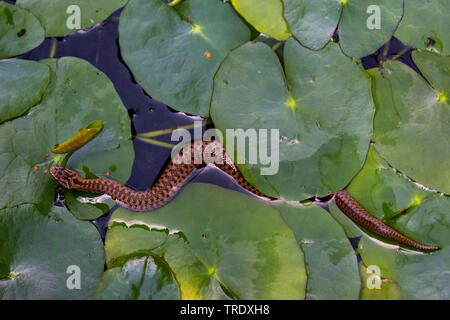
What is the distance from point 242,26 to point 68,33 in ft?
6.43

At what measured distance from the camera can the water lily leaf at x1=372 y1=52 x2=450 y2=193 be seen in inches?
154

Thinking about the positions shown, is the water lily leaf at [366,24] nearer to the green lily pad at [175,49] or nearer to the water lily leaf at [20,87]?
the green lily pad at [175,49]

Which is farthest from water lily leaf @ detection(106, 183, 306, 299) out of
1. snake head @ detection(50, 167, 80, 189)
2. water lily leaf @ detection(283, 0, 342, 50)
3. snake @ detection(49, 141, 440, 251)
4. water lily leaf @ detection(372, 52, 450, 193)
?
water lily leaf @ detection(283, 0, 342, 50)

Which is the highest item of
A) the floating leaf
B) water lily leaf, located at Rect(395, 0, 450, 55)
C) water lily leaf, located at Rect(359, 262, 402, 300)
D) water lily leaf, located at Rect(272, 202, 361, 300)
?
water lily leaf, located at Rect(395, 0, 450, 55)

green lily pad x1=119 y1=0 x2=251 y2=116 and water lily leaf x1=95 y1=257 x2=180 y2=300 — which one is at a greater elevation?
green lily pad x1=119 y1=0 x2=251 y2=116

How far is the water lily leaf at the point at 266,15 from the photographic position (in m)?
3.92

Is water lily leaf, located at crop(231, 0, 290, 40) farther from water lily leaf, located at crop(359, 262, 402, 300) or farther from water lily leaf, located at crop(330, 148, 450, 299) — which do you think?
water lily leaf, located at crop(359, 262, 402, 300)

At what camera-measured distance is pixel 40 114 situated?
13.0ft

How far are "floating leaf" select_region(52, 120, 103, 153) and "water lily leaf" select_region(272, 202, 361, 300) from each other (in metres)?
2.18

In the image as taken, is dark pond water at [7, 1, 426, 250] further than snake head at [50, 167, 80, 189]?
Yes

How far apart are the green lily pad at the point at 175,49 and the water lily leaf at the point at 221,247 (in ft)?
3.76

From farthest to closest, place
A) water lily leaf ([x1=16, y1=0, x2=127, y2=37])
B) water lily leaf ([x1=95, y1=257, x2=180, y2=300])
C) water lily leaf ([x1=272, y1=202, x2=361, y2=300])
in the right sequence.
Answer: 1. water lily leaf ([x1=16, y1=0, x2=127, y2=37])
2. water lily leaf ([x1=272, y1=202, x2=361, y2=300])
3. water lily leaf ([x1=95, y1=257, x2=180, y2=300])

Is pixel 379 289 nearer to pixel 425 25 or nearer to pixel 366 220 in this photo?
pixel 366 220
